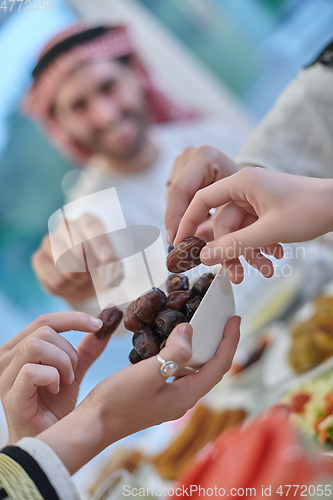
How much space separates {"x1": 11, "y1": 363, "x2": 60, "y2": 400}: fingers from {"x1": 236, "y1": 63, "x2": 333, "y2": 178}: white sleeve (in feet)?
1.86

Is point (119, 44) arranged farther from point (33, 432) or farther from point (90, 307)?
point (33, 432)

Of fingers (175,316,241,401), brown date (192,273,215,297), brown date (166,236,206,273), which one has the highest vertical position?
brown date (166,236,206,273)

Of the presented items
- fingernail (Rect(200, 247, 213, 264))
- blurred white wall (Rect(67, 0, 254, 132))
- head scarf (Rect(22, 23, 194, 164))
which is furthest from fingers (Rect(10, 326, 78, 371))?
blurred white wall (Rect(67, 0, 254, 132))

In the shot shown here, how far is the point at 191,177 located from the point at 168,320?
0.28 meters

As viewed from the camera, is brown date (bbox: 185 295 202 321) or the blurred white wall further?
the blurred white wall

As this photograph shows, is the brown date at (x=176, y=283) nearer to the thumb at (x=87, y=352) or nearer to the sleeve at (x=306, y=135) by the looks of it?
the thumb at (x=87, y=352)

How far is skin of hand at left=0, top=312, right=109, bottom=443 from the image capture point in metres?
0.43

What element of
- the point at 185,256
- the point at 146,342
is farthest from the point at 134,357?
the point at 185,256

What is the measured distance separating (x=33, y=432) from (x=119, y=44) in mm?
1543

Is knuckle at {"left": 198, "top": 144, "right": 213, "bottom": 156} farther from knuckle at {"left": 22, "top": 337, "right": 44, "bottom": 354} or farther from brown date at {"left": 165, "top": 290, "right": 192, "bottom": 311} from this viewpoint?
knuckle at {"left": 22, "top": 337, "right": 44, "bottom": 354}

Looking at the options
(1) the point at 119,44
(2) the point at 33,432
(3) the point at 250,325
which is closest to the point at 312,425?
(3) the point at 250,325

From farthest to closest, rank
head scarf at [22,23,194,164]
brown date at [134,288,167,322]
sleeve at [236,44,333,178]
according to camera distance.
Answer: head scarf at [22,23,194,164], sleeve at [236,44,333,178], brown date at [134,288,167,322]

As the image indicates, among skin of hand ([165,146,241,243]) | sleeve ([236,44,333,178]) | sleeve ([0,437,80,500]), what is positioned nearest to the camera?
sleeve ([0,437,80,500])

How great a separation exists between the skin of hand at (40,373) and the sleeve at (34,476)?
0.30 ft
